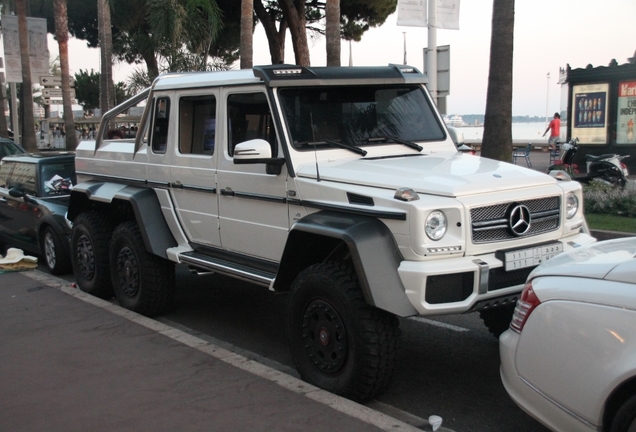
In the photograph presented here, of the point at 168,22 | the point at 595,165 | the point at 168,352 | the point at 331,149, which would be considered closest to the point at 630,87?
the point at 595,165

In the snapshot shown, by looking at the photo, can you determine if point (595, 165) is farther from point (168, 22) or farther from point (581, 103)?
point (168, 22)

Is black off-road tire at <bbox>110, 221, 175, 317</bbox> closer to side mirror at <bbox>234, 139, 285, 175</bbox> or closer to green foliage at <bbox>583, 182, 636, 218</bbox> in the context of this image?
side mirror at <bbox>234, 139, 285, 175</bbox>

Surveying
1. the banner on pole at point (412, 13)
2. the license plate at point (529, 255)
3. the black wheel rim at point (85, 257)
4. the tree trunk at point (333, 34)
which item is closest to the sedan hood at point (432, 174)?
the license plate at point (529, 255)

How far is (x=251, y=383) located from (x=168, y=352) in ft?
3.39

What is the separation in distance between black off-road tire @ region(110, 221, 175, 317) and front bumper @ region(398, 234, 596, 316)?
3273 mm

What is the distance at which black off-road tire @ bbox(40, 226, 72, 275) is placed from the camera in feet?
30.8

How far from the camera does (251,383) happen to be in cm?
479

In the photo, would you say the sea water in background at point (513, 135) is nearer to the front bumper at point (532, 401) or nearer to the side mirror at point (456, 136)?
the side mirror at point (456, 136)

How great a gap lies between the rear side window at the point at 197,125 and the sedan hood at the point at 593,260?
3377 mm

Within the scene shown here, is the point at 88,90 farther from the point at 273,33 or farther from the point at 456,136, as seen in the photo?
the point at 456,136

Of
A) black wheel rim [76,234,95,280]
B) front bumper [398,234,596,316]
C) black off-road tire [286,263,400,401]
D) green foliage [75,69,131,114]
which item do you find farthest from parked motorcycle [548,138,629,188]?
green foliage [75,69,131,114]

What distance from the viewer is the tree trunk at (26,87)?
29688mm

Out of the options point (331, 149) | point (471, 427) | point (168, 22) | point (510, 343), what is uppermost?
point (168, 22)

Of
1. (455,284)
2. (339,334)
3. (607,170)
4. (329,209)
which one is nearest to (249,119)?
(329,209)
